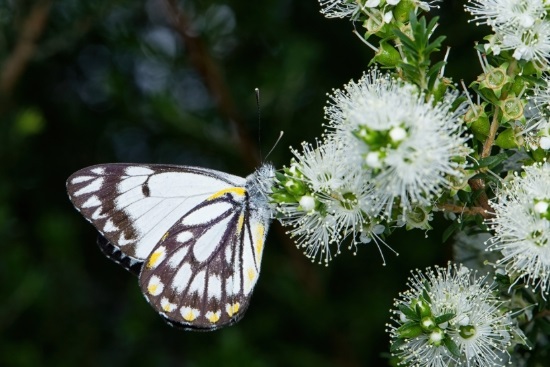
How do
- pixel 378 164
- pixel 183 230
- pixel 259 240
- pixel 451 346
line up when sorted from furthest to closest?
pixel 183 230 < pixel 259 240 < pixel 451 346 < pixel 378 164

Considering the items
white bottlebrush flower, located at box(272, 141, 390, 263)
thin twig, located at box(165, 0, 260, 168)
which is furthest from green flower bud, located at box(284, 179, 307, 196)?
thin twig, located at box(165, 0, 260, 168)

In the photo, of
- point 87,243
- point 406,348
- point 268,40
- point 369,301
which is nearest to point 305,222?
point 406,348

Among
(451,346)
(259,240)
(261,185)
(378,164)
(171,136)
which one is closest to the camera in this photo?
(378,164)

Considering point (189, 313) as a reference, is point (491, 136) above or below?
above

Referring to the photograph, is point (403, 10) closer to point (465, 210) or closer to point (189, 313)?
point (465, 210)

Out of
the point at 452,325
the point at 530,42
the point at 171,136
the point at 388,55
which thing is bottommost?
the point at 171,136

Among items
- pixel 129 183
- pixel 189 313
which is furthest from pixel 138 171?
pixel 189 313

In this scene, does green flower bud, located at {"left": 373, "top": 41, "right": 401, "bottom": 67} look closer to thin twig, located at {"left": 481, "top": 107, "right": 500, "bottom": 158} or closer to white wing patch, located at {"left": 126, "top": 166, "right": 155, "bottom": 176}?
thin twig, located at {"left": 481, "top": 107, "right": 500, "bottom": 158}
